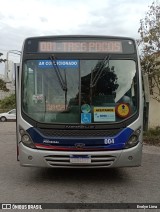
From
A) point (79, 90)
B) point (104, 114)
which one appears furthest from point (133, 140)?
point (79, 90)

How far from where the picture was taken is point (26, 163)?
269 inches

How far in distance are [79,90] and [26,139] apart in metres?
1.43

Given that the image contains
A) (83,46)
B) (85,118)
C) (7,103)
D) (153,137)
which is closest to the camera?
(85,118)

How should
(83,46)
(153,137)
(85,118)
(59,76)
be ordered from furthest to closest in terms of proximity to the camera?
(153,137) < (83,46) < (59,76) < (85,118)

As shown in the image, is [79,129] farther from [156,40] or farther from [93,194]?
[156,40]

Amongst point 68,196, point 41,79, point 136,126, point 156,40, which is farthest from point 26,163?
point 156,40

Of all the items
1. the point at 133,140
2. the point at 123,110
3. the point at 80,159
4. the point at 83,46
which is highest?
the point at 83,46

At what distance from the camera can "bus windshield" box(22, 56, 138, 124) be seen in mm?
6859

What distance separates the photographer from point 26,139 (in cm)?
688

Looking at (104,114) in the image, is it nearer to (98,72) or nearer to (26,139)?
(98,72)

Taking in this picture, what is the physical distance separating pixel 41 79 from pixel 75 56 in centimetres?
83

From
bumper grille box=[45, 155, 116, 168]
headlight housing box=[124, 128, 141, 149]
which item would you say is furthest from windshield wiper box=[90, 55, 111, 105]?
bumper grille box=[45, 155, 116, 168]

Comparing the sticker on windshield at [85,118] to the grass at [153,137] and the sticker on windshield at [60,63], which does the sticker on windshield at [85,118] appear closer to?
the sticker on windshield at [60,63]

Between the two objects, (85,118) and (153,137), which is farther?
(153,137)
